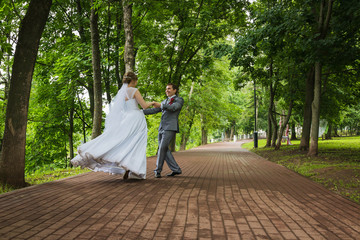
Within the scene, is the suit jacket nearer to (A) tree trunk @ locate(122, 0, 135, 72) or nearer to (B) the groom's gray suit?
(B) the groom's gray suit

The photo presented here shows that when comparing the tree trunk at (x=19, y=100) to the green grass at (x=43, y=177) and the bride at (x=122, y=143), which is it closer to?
the green grass at (x=43, y=177)

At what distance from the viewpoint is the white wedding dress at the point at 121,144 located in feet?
21.2

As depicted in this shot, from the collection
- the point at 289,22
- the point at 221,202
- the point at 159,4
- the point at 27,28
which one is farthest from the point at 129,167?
the point at 289,22

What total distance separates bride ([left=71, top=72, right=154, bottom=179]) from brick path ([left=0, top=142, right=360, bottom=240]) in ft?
1.50

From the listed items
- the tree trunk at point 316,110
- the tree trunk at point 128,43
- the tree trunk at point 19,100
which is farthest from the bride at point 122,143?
the tree trunk at point 316,110

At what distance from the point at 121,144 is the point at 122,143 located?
1.3 inches

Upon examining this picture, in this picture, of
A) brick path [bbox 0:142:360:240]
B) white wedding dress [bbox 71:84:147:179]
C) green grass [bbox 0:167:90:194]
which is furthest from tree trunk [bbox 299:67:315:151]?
white wedding dress [bbox 71:84:147:179]

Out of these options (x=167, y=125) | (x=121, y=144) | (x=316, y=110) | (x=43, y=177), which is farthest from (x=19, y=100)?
(x=316, y=110)

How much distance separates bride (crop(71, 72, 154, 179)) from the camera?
6457 mm

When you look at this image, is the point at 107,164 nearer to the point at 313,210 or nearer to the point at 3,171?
the point at 3,171

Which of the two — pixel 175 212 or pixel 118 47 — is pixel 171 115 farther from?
pixel 118 47

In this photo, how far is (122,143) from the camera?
667cm

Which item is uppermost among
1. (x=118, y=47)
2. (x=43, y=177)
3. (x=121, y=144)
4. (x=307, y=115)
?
(x=118, y=47)

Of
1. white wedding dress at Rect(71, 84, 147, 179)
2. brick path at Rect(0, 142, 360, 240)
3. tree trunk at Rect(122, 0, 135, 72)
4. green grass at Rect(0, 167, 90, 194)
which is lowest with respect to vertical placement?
green grass at Rect(0, 167, 90, 194)
